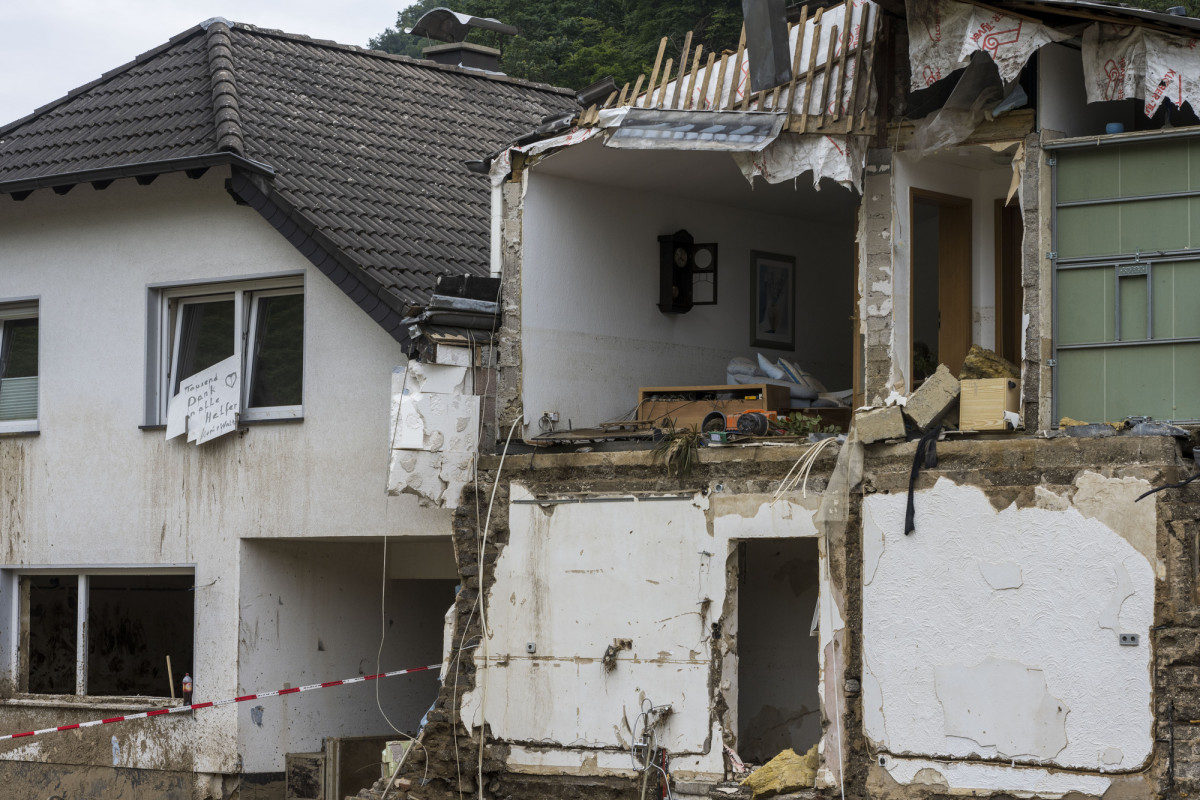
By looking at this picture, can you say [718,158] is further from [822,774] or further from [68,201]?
[68,201]

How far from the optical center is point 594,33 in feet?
97.5

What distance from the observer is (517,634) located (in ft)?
39.3

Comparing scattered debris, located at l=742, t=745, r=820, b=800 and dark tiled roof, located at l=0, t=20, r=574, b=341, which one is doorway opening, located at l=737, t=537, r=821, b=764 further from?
dark tiled roof, located at l=0, t=20, r=574, b=341

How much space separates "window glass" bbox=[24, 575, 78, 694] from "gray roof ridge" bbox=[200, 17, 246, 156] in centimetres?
470

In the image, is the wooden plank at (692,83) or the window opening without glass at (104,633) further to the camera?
the window opening without glass at (104,633)

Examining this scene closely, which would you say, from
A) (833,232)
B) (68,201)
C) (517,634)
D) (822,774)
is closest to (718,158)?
(833,232)

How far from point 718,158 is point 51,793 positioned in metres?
8.52

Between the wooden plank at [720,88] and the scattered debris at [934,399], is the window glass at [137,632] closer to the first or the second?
the wooden plank at [720,88]

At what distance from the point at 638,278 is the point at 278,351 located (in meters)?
3.37

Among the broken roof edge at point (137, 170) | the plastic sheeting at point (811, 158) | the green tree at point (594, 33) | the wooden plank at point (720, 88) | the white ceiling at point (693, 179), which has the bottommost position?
the plastic sheeting at point (811, 158)

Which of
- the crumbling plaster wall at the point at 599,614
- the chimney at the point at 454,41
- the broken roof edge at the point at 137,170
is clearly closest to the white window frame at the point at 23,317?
the broken roof edge at the point at 137,170

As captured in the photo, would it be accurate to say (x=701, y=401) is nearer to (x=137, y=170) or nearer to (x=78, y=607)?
(x=137, y=170)

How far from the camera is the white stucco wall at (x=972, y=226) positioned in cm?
1135

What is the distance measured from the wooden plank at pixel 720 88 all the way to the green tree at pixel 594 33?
559 inches
